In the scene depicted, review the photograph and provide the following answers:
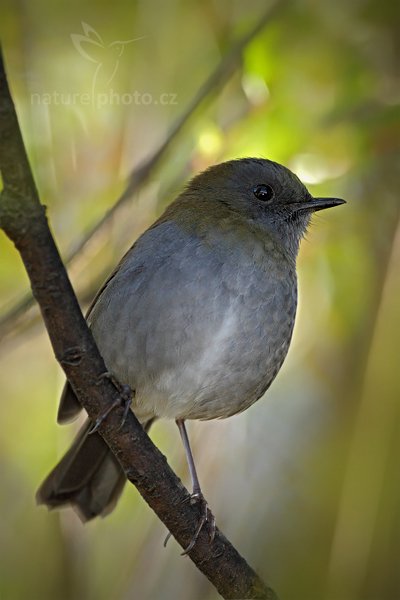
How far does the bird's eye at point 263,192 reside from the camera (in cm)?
434

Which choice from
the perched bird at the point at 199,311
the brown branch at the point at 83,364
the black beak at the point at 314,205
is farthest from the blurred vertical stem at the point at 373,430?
the brown branch at the point at 83,364

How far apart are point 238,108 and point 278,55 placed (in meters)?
0.41

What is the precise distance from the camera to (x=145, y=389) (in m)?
3.90

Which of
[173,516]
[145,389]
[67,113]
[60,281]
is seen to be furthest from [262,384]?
[67,113]

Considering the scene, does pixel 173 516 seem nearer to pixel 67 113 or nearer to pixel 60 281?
pixel 60 281

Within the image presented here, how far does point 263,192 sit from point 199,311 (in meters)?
0.95

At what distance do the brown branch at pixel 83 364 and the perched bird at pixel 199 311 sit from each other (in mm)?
566

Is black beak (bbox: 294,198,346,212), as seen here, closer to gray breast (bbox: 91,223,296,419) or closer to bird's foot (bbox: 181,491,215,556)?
gray breast (bbox: 91,223,296,419)

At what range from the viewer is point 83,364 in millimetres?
2805

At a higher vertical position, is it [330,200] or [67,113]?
[67,113]
